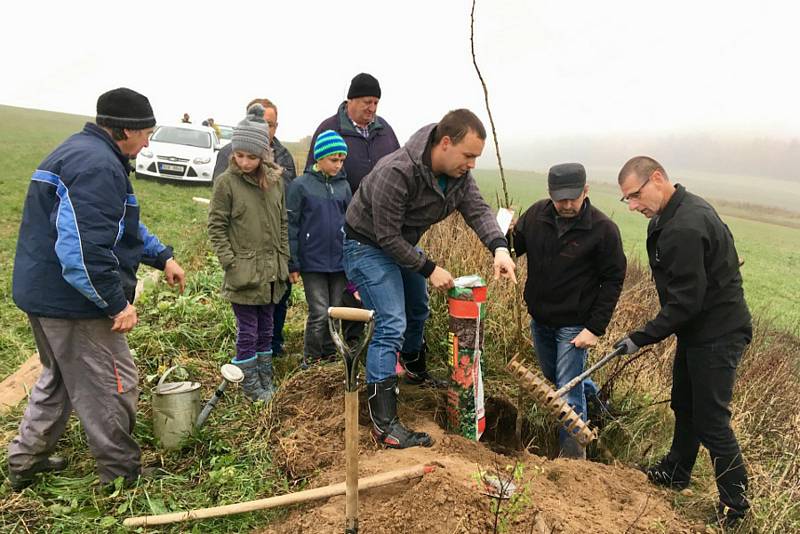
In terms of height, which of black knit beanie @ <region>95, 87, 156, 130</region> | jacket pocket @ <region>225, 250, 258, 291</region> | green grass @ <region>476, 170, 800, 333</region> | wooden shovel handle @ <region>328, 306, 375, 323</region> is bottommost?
green grass @ <region>476, 170, 800, 333</region>

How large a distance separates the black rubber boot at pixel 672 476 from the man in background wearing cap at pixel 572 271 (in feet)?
1.65

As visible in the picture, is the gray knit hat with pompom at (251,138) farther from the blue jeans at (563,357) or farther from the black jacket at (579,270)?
the blue jeans at (563,357)

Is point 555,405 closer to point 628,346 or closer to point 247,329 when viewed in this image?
point 628,346

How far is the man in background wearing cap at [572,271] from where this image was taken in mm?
3354

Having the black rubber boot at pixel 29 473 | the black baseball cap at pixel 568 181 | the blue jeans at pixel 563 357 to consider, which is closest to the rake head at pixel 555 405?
the blue jeans at pixel 563 357

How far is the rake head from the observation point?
10.1 feet

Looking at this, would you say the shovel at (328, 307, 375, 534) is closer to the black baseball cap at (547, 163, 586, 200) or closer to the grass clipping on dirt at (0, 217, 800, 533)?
the grass clipping on dirt at (0, 217, 800, 533)

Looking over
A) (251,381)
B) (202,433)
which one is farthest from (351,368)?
(251,381)

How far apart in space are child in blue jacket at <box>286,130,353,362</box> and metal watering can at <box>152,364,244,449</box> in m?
1.06

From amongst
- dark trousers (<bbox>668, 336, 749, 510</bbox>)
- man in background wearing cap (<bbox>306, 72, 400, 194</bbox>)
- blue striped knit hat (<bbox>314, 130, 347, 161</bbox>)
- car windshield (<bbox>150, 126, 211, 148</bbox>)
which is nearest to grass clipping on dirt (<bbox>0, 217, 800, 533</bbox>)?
dark trousers (<bbox>668, 336, 749, 510</bbox>)

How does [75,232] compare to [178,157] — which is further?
[178,157]

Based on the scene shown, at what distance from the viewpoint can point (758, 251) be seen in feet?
72.1

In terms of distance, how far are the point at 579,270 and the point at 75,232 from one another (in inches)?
110

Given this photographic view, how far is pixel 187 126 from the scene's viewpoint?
14.9 meters
